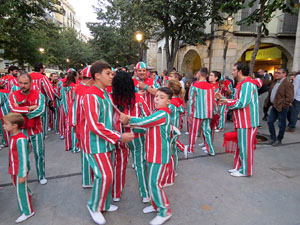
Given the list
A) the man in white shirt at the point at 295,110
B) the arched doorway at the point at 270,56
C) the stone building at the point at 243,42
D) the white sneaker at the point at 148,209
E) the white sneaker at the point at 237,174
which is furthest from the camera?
the arched doorway at the point at 270,56

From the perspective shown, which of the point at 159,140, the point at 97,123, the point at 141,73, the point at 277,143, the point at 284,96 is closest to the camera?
the point at 97,123

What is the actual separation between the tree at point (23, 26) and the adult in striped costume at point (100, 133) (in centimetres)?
1030

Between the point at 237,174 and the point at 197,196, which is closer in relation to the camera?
the point at 197,196

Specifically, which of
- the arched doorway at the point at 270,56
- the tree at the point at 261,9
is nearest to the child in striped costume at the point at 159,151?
the tree at the point at 261,9

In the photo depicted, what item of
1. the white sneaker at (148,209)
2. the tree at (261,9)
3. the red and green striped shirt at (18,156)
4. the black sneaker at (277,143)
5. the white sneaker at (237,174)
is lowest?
the white sneaker at (148,209)

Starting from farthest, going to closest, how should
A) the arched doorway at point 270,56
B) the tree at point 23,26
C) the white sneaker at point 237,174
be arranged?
the arched doorway at point 270,56 < the tree at point 23,26 < the white sneaker at point 237,174

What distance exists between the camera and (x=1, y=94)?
192 inches

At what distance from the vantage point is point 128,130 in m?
2.72

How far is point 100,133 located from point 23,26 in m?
14.1

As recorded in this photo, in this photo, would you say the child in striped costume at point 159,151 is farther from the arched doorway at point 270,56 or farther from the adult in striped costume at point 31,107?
the arched doorway at point 270,56

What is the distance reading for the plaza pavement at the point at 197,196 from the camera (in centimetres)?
255

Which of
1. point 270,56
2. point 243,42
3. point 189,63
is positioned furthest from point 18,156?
point 189,63

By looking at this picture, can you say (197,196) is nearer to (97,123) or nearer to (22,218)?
(97,123)

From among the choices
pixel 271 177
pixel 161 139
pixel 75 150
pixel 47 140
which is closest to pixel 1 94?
pixel 47 140
